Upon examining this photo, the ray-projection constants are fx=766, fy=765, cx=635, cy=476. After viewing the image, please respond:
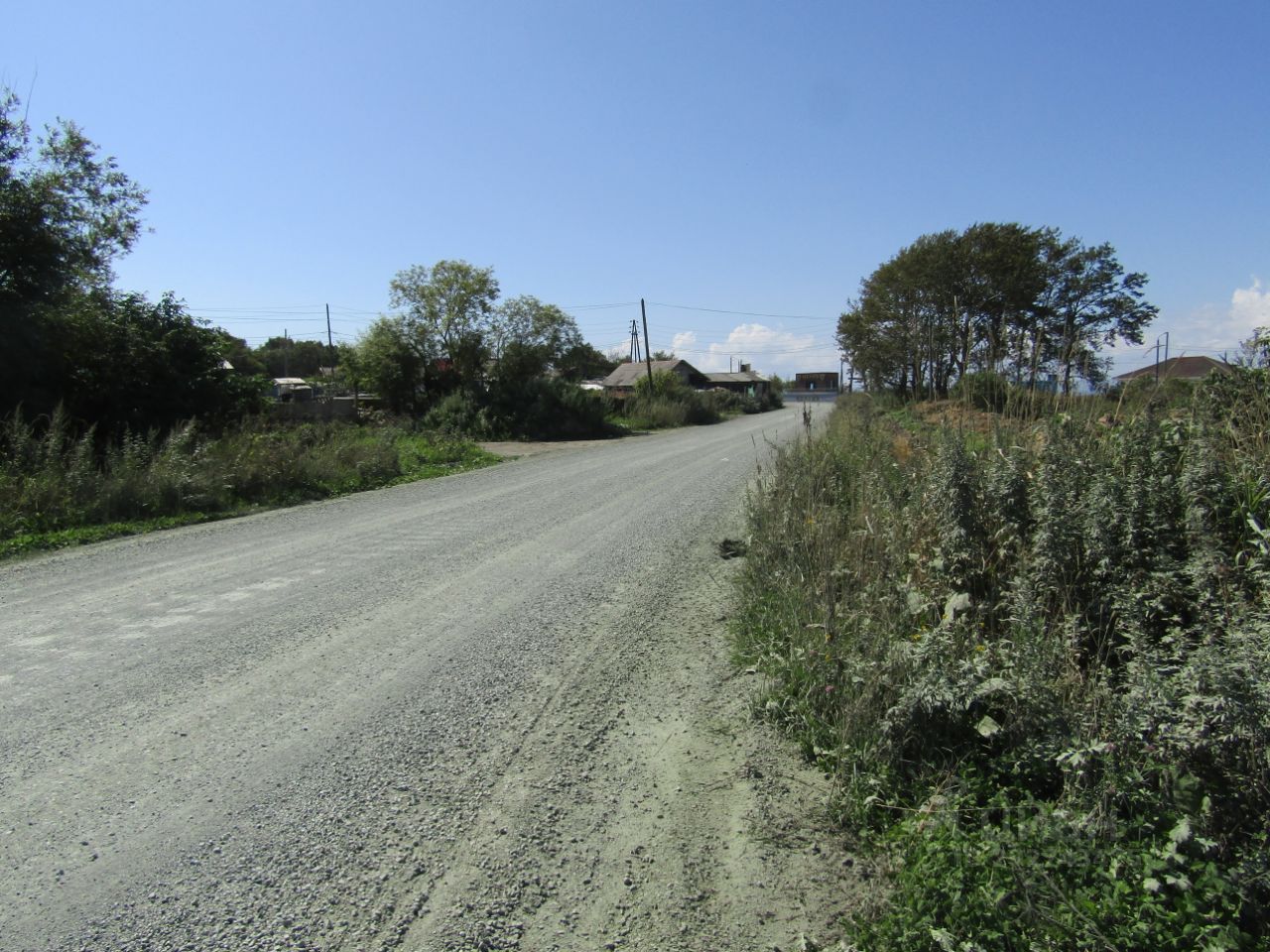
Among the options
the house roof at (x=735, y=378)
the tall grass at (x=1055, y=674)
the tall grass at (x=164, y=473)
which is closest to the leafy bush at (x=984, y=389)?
the tall grass at (x=1055, y=674)

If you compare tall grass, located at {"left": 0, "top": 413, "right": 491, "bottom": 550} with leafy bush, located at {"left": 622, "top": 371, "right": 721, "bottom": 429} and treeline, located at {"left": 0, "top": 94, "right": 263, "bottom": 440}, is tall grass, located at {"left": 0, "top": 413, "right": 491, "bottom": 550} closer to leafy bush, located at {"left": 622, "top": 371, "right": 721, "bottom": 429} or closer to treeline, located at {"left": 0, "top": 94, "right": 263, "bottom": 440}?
treeline, located at {"left": 0, "top": 94, "right": 263, "bottom": 440}

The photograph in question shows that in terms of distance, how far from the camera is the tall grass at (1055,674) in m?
2.32

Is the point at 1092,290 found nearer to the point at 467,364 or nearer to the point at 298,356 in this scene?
the point at 467,364

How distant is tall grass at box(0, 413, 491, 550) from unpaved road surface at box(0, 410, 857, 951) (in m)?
3.95

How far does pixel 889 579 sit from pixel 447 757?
2.64 meters

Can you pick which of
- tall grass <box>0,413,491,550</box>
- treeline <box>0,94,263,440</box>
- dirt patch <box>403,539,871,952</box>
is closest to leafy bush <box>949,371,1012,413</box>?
dirt patch <box>403,539,871,952</box>

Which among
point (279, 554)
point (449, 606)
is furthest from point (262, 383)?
point (449, 606)

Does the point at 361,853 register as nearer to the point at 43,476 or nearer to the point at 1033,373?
the point at 1033,373

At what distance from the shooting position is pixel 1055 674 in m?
3.20

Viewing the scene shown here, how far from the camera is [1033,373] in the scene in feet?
19.0

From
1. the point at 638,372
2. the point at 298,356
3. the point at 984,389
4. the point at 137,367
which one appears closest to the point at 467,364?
the point at 137,367

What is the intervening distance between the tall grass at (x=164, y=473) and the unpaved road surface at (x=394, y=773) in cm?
395

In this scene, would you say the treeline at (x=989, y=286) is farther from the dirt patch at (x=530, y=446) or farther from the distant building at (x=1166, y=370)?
the distant building at (x=1166, y=370)

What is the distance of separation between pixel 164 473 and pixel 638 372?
2514 inches
